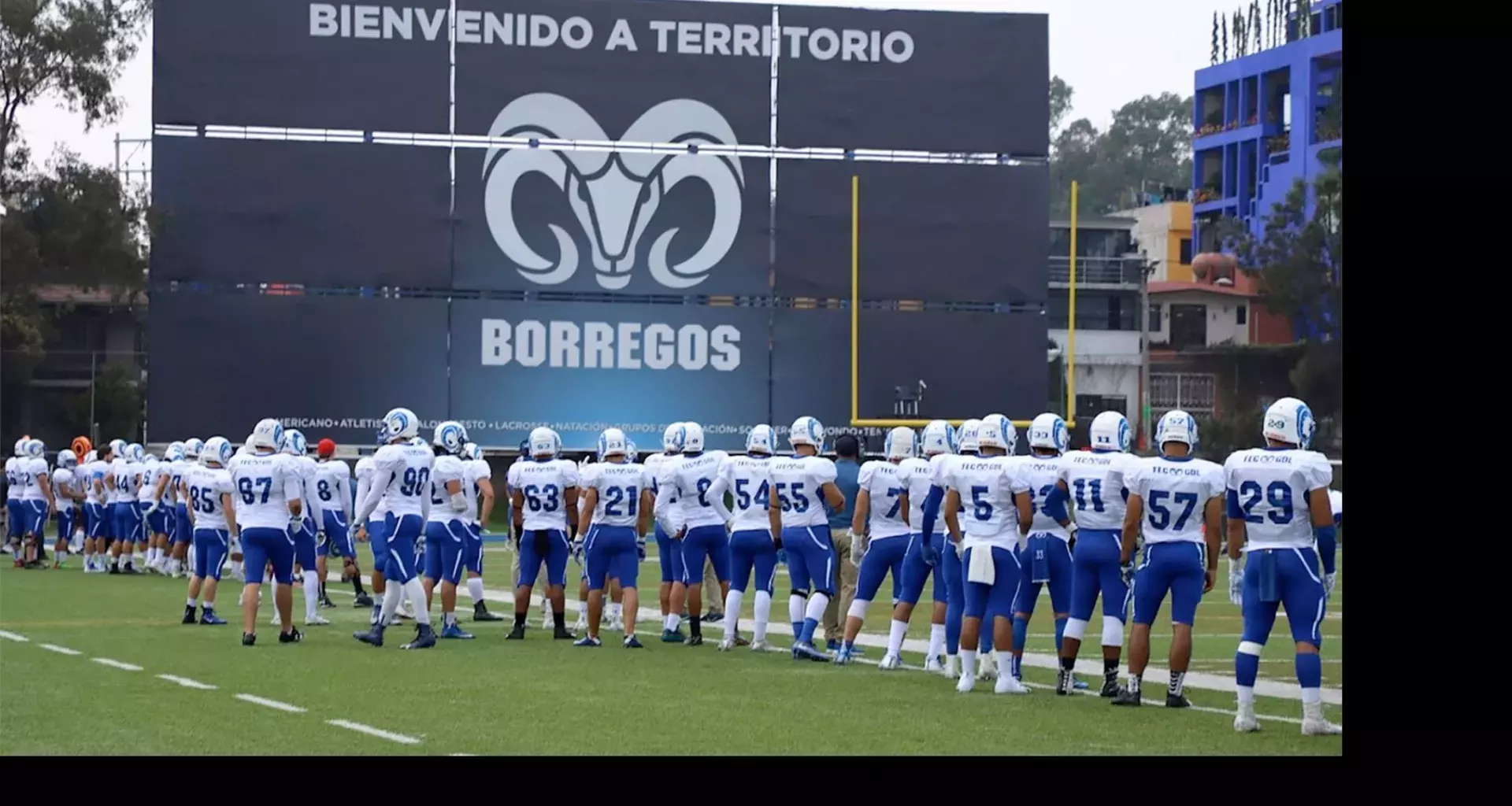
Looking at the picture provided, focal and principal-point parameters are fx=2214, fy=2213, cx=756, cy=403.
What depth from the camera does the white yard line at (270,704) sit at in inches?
500

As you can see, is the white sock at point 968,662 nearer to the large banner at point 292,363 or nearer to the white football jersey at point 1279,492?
the white football jersey at point 1279,492

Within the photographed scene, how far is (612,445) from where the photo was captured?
57.8ft

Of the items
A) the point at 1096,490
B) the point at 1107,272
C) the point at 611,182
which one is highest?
the point at 611,182

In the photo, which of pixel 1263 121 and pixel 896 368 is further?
pixel 1263 121

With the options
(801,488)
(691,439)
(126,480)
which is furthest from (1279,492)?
(126,480)

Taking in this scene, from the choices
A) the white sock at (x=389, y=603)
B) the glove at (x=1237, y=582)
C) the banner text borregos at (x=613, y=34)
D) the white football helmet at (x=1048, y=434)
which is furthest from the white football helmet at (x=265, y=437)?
the banner text borregos at (x=613, y=34)

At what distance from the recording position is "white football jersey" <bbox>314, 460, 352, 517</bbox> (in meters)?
21.5

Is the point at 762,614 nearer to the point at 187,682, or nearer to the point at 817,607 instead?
the point at 817,607

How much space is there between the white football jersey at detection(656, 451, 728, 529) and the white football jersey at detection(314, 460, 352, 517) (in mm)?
5068

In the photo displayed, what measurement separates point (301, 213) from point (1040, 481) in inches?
982

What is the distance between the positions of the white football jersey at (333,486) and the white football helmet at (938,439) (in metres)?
7.57

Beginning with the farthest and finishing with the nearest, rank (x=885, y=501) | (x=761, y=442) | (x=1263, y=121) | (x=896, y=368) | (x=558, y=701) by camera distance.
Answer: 1. (x=1263, y=121)
2. (x=896, y=368)
3. (x=761, y=442)
4. (x=885, y=501)
5. (x=558, y=701)
